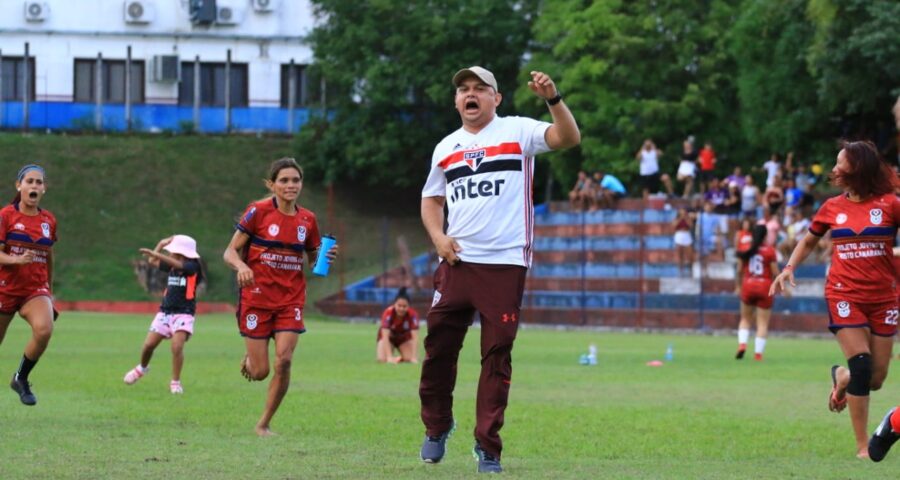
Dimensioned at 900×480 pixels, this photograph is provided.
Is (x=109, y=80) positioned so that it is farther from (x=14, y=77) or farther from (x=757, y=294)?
(x=757, y=294)

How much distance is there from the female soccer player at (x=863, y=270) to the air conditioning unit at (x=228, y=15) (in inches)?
2465

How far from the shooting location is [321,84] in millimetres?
67562

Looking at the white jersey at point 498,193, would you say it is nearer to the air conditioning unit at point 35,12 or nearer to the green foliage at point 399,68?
the green foliage at point 399,68

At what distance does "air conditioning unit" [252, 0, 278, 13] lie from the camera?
241 ft

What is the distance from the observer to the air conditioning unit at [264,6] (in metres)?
73.4

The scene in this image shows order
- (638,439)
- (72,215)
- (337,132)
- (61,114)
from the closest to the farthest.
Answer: (638,439) → (72,215) → (337,132) → (61,114)

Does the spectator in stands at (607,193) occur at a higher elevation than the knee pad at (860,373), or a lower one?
lower

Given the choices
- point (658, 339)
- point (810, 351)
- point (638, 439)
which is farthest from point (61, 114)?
point (638, 439)

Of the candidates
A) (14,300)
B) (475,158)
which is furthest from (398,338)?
(475,158)

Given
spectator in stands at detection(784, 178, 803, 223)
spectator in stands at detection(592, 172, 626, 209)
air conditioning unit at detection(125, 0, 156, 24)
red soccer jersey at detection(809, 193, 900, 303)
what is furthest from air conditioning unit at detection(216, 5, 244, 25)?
red soccer jersey at detection(809, 193, 900, 303)

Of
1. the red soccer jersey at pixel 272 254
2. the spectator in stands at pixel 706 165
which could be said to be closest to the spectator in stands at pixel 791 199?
the spectator in stands at pixel 706 165

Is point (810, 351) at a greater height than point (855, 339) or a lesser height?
lesser

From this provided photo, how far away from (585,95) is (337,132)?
12698 millimetres

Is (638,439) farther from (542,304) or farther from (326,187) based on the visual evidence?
(326,187)
